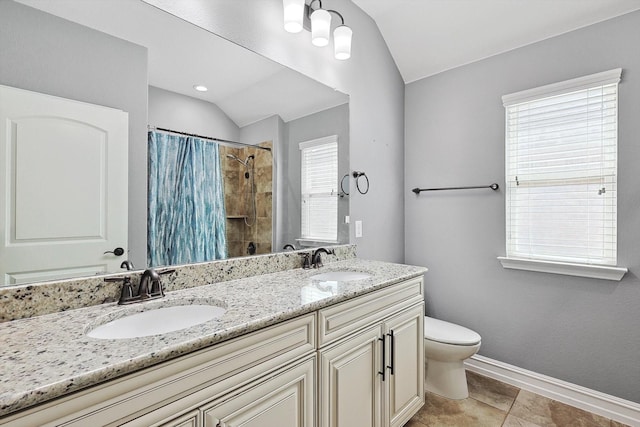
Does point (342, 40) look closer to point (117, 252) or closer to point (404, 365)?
point (117, 252)

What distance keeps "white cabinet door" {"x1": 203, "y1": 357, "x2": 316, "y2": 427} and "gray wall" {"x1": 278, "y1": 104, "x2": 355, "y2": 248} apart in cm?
86

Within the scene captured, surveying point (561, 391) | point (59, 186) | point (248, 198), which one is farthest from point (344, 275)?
point (561, 391)

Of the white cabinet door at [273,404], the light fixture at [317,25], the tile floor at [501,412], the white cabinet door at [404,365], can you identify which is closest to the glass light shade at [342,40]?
the light fixture at [317,25]

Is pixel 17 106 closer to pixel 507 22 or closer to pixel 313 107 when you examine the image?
pixel 313 107

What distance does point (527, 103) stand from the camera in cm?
215

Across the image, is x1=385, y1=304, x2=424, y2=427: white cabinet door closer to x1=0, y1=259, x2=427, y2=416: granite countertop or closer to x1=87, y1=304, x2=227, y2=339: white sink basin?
x1=0, y1=259, x2=427, y2=416: granite countertop

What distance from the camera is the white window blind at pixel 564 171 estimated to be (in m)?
1.86

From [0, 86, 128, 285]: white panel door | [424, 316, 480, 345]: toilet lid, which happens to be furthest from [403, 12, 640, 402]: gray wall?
[0, 86, 128, 285]: white panel door

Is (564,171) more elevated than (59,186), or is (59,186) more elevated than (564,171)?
(564,171)

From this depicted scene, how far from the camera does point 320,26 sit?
174 centimetres

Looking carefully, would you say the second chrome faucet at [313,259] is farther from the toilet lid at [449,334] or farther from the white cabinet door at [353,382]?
the toilet lid at [449,334]

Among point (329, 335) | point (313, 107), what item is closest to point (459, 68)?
point (313, 107)

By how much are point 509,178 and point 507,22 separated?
105cm

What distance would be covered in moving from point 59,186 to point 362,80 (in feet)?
6.49
